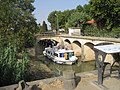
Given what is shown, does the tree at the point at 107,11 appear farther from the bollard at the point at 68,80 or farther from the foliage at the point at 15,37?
the bollard at the point at 68,80

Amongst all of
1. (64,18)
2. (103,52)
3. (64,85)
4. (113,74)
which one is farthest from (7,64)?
(64,18)

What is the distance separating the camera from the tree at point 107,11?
39469 millimetres

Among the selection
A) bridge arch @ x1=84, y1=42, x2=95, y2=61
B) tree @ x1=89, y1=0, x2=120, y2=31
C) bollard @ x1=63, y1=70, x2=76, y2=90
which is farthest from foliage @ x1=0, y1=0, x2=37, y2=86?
tree @ x1=89, y1=0, x2=120, y2=31

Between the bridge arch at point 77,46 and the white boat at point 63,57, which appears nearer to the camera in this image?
the white boat at point 63,57

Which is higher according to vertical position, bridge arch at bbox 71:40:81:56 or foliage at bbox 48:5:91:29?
foliage at bbox 48:5:91:29

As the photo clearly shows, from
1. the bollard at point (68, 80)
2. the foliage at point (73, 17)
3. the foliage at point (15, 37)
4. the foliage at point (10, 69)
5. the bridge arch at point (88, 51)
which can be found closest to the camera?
the bollard at point (68, 80)

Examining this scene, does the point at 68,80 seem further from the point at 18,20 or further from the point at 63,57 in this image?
the point at 63,57

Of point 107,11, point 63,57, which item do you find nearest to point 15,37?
point 63,57

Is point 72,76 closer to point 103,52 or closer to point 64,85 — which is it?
point 64,85

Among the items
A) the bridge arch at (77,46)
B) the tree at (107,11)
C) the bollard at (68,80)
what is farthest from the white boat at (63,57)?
the bollard at (68,80)

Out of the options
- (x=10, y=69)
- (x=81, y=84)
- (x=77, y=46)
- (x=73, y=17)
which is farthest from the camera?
(x=73, y=17)

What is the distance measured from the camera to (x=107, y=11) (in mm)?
40438

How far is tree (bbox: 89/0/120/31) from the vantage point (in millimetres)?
39469

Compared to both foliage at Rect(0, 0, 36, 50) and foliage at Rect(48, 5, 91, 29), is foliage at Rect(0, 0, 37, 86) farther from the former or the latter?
foliage at Rect(48, 5, 91, 29)
